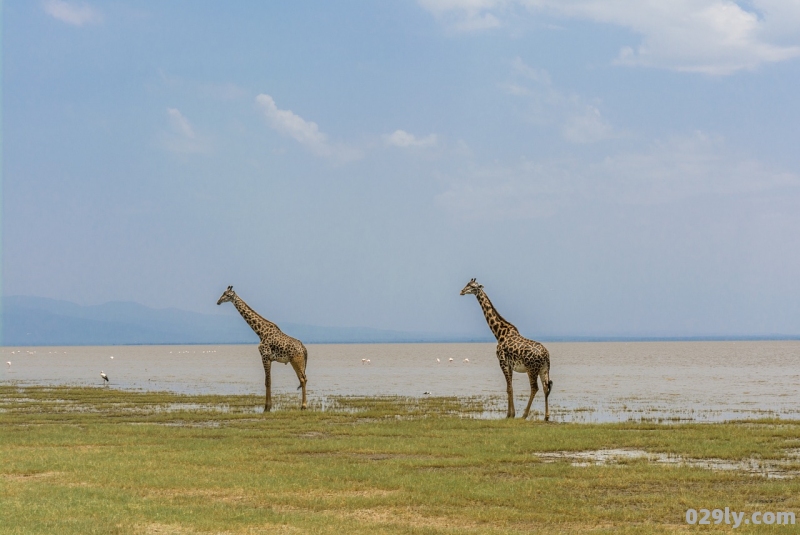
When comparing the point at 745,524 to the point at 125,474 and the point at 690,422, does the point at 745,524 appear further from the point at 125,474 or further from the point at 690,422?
the point at 690,422

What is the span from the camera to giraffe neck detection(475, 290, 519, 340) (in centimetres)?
2998

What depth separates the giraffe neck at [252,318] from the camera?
33.5 m

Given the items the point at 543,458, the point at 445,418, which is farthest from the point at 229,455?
the point at 445,418

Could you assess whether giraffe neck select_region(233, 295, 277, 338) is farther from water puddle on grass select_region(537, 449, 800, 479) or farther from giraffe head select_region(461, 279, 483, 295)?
water puddle on grass select_region(537, 449, 800, 479)

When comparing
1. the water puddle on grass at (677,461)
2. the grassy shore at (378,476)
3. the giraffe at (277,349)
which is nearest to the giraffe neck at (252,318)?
the giraffe at (277,349)

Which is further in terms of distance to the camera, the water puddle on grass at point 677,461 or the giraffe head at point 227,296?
the giraffe head at point 227,296

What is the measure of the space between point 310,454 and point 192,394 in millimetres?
23908

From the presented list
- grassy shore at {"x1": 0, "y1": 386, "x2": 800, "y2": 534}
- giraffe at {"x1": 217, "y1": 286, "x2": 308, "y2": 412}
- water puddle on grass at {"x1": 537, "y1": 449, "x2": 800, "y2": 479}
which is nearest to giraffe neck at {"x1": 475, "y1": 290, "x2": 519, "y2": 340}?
grassy shore at {"x1": 0, "y1": 386, "x2": 800, "y2": 534}

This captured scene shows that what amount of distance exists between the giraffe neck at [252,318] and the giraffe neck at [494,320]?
787 cm

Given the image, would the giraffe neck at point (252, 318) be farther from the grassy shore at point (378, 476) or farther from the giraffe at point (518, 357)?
the giraffe at point (518, 357)

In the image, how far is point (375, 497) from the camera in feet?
48.2

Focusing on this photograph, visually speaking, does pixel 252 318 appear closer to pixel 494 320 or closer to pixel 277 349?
pixel 277 349

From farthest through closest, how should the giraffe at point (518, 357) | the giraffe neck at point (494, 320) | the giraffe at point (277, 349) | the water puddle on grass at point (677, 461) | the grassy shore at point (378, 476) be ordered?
the giraffe at point (277, 349)
the giraffe neck at point (494, 320)
the giraffe at point (518, 357)
the water puddle on grass at point (677, 461)
the grassy shore at point (378, 476)

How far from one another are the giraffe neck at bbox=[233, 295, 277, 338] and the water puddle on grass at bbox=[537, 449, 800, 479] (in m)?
15.9
